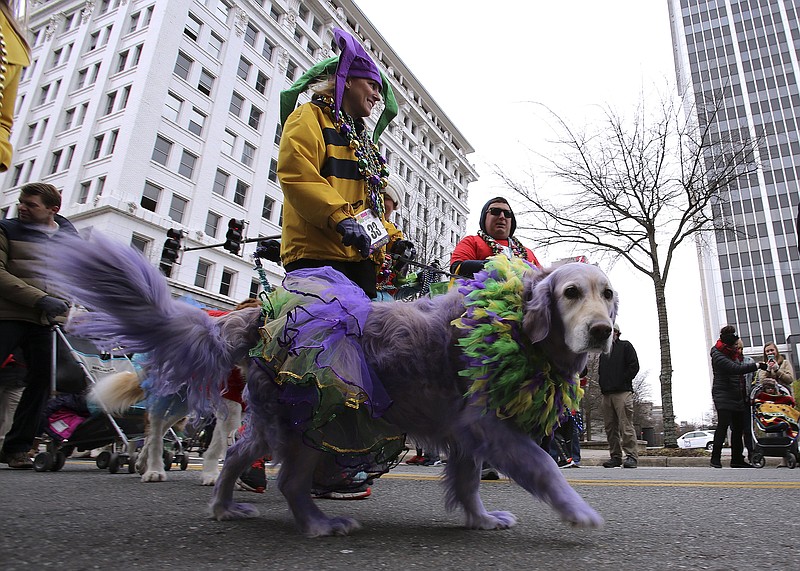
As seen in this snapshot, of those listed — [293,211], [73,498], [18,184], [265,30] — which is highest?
[265,30]

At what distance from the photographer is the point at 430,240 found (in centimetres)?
2339

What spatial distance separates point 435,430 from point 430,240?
21.2 m

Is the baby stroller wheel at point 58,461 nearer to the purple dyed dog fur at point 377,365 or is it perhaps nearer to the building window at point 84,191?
the purple dyed dog fur at point 377,365

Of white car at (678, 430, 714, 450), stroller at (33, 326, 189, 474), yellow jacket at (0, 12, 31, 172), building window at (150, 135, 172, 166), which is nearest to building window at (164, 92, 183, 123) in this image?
building window at (150, 135, 172, 166)

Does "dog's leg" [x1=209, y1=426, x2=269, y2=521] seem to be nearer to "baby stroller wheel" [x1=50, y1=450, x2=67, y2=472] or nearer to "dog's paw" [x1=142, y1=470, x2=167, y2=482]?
"dog's paw" [x1=142, y1=470, x2=167, y2=482]

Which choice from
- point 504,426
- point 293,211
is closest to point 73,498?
point 293,211

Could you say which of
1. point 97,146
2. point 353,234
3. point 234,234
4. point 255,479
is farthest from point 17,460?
point 97,146

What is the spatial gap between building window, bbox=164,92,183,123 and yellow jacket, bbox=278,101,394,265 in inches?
1238

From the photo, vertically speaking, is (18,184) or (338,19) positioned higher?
(338,19)

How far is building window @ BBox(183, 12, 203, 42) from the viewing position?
32.8 m

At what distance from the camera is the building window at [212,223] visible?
31.3 metres

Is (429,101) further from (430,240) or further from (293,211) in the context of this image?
(293,211)

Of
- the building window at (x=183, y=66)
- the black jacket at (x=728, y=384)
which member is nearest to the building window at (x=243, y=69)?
the building window at (x=183, y=66)

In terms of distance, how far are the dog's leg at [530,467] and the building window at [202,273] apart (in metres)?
29.9
